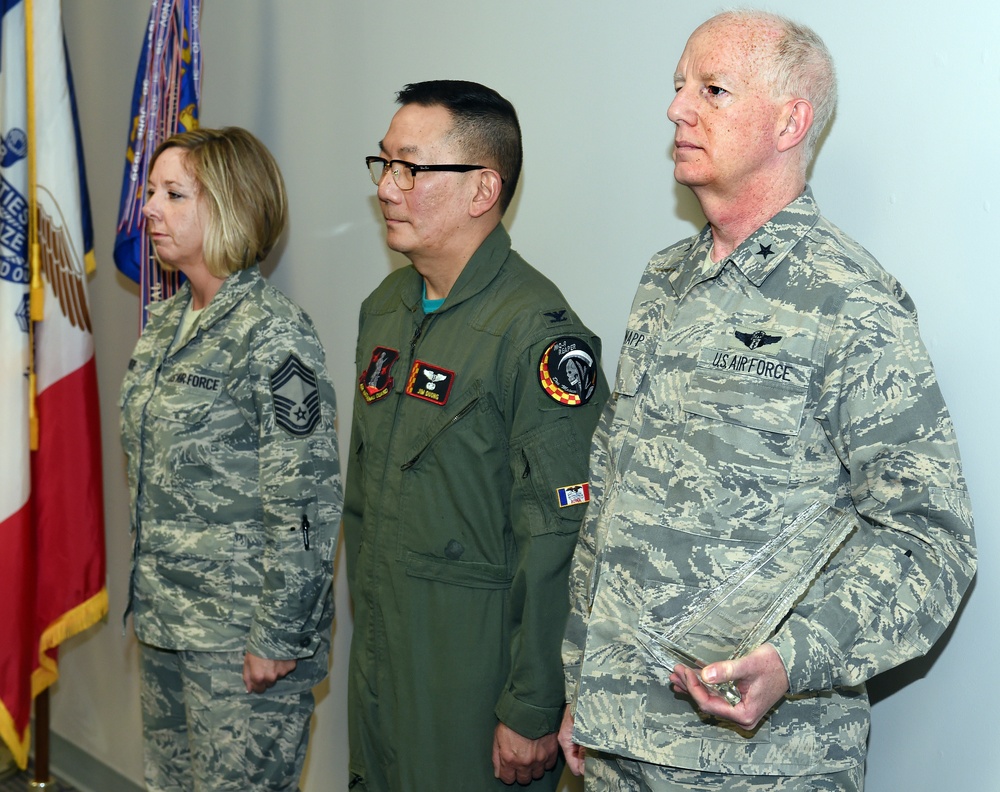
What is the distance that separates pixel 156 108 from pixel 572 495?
5.16 feet

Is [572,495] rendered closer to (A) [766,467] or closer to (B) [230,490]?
(A) [766,467]

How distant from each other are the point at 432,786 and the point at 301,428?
0.67 m

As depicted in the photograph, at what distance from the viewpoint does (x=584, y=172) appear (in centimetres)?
199

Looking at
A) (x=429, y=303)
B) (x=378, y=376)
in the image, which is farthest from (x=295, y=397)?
(x=429, y=303)

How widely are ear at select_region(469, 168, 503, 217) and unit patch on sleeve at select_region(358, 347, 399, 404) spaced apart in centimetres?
29

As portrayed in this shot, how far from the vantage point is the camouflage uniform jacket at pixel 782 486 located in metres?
1.18

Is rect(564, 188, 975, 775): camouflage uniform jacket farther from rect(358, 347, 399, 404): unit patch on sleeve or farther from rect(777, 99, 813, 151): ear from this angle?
rect(358, 347, 399, 404): unit patch on sleeve

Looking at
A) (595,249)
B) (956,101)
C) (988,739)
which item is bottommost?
(988,739)

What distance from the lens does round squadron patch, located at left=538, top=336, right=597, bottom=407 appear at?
1.67 m

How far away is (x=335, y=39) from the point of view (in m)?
2.47

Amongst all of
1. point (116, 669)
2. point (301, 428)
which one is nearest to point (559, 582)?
Result: point (301, 428)

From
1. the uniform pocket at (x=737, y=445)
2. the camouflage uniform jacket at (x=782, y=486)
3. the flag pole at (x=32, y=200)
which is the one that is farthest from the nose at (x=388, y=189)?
the flag pole at (x=32, y=200)

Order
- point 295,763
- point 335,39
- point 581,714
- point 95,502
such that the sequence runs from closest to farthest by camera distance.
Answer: point 581,714 < point 295,763 < point 335,39 < point 95,502

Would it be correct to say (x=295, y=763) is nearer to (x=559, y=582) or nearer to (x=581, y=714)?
(x=559, y=582)
